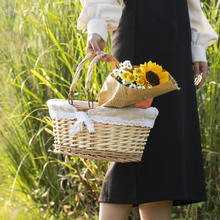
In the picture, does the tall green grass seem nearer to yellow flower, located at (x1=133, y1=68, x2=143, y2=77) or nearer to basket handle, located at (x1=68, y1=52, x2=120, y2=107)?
→ basket handle, located at (x1=68, y1=52, x2=120, y2=107)

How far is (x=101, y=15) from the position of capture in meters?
1.82

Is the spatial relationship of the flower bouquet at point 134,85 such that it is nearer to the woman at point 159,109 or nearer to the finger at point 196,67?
the woman at point 159,109

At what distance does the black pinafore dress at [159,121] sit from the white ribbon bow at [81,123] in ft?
1.20

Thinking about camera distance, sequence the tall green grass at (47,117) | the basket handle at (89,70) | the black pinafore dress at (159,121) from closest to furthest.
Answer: the basket handle at (89,70)
the black pinafore dress at (159,121)
the tall green grass at (47,117)

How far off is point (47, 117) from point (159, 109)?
0.96 metres

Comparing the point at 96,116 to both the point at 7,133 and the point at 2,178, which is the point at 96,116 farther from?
the point at 2,178

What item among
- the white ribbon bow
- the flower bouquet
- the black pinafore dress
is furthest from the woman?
the white ribbon bow

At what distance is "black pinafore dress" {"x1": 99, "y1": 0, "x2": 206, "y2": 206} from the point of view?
184 cm

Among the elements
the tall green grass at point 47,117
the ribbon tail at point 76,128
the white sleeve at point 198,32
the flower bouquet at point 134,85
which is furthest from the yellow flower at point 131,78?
the tall green grass at point 47,117

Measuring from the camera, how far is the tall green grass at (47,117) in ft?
8.70

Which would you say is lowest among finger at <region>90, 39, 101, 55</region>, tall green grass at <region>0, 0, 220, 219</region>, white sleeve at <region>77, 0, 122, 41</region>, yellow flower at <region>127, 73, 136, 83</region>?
tall green grass at <region>0, 0, 220, 219</region>

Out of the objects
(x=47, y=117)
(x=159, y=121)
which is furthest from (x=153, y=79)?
(x=47, y=117)

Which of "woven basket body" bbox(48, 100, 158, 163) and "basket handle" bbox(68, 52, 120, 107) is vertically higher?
"basket handle" bbox(68, 52, 120, 107)

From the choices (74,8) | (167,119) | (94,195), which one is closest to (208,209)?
(94,195)
